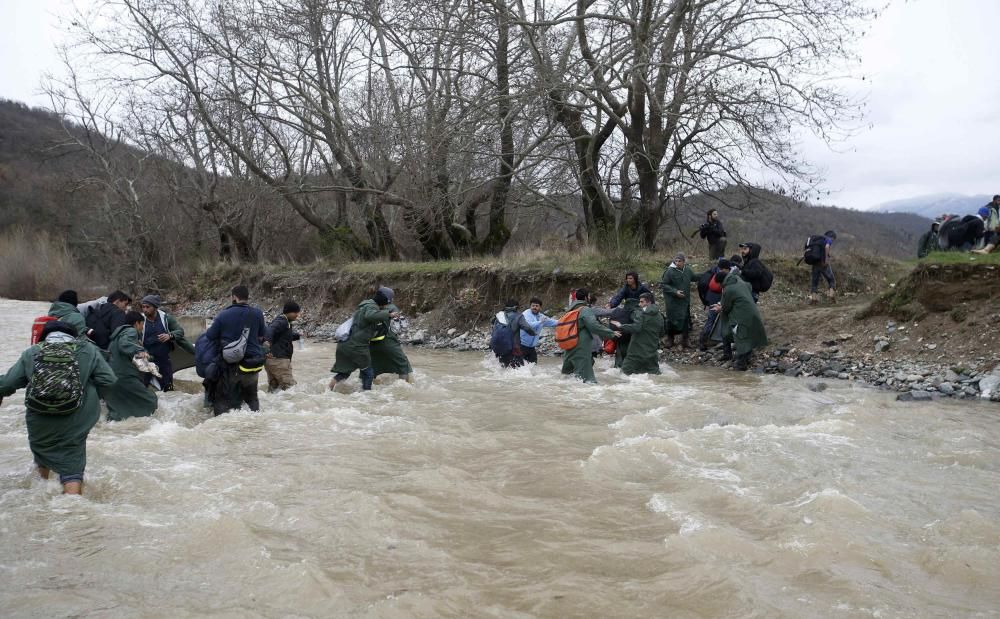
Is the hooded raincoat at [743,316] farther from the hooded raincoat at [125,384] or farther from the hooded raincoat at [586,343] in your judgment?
the hooded raincoat at [125,384]

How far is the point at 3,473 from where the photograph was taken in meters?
6.90

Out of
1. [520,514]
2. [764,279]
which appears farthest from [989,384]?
[520,514]

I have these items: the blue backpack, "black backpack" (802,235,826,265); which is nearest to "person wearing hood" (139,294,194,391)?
the blue backpack

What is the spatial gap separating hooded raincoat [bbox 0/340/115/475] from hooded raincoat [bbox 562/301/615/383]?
708cm

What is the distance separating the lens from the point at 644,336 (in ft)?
39.0

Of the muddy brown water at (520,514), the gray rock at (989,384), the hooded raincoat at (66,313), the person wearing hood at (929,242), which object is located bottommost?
the muddy brown water at (520,514)

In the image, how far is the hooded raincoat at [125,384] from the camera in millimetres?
8633

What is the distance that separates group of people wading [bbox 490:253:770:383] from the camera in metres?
11.5

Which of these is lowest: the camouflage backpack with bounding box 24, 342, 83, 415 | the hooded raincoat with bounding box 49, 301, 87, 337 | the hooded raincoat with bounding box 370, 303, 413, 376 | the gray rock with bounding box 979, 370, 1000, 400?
the gray rock with bounding box 979, 370, 1000, 400

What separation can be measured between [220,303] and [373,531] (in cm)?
2468

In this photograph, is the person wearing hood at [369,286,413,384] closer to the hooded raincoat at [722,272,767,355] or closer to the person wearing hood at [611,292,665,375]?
the person wearing hood at [611,292,665,375]

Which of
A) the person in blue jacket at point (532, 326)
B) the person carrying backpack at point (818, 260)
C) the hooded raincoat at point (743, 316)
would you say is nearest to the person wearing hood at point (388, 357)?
the person in blue jacket at point (532, 326)

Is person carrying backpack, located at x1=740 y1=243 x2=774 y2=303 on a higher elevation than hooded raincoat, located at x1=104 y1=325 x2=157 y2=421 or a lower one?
higher

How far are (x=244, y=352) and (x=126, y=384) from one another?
1517 millimetres
